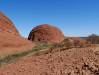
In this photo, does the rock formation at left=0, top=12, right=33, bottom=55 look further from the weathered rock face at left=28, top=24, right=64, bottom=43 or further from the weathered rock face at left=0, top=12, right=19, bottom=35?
the weathered rock face at left=28, top=24, right=64, bottom=43

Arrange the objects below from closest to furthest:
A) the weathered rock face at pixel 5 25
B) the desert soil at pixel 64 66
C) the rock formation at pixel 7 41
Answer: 1. the desert soil at pixel 64 66
2. the rock formation at pixel 7 41
3. the weathered rock face at pixel 5 25

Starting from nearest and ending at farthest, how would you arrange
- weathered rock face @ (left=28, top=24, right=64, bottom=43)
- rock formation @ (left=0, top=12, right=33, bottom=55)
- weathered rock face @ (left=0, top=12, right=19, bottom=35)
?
rock formation @ (left=0, top=12, right=33, bottom=55)
weathered rock face @ (left=0, top=12, right=19, bottom=35)
weathered rock face @ (left=28, top=24, right=64, bottom=43)

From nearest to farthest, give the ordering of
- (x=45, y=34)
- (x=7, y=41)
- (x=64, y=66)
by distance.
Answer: (x=64, y=66), (x=7, y=41), (x=45, y=34)

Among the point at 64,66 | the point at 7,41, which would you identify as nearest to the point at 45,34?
the point at 7,41

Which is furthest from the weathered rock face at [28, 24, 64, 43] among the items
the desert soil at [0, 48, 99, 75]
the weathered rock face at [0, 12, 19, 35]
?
the desert soil at [0, 48, 99, 75]

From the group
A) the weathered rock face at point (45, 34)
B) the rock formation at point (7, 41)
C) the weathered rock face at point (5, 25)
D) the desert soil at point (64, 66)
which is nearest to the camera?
the desert soil at point (64, 66)

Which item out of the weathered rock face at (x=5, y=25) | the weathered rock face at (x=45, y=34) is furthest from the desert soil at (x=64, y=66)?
the weathered rock face at (x=45, y=34)

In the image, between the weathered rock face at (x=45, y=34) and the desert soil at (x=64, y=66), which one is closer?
the desert soil at (x=64, y=66)

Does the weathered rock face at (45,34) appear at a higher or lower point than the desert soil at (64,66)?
higher

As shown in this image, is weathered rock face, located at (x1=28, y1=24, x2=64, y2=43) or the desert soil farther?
weathered rock face, located at (x1=28, y1=24, x2=64, y2=43)

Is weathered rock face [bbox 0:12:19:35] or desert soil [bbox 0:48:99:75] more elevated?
weathered rock face [bbox 0:12:19:35]

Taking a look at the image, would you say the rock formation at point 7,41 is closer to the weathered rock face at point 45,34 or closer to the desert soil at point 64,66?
the weathered rock face at point 45,34

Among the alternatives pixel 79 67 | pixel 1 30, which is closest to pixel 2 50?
pixel 1 30

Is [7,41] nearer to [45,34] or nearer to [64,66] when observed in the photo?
[45,34]
